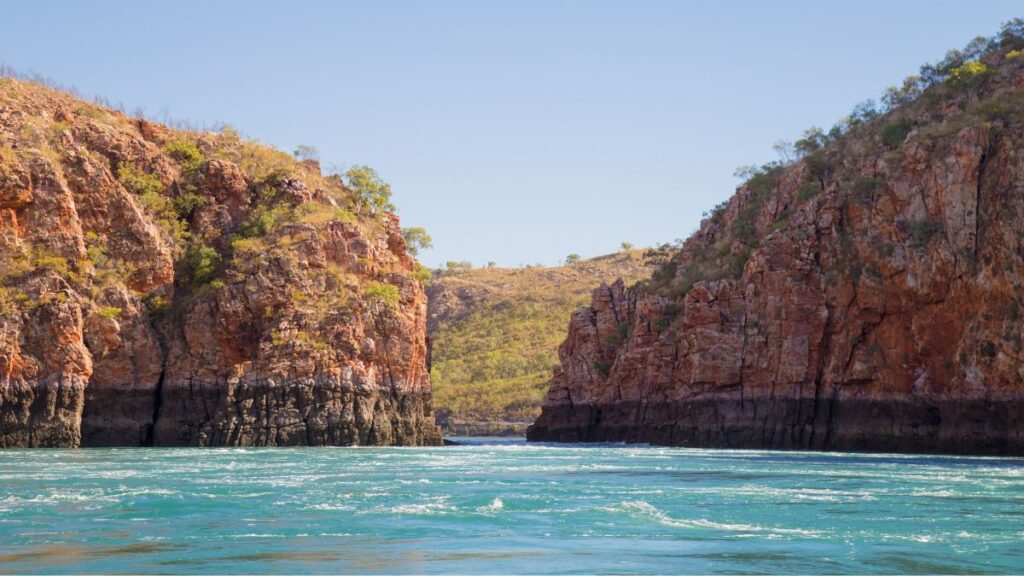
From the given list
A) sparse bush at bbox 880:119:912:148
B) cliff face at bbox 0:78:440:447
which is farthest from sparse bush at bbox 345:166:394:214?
sparse bush at bbox 880:119:912:148

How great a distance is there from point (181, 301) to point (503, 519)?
170ft

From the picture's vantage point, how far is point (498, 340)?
16212 cm

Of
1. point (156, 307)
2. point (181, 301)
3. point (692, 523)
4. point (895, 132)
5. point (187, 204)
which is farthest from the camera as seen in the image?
point (187, 204)

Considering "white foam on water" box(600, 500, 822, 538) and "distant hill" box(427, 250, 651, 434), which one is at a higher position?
"distant hill" box(427, 250, 651, 434)

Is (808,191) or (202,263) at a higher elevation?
(808,191)

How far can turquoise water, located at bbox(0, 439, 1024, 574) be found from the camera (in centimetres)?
1898

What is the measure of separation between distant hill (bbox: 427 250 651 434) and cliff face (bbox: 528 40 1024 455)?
44233mm

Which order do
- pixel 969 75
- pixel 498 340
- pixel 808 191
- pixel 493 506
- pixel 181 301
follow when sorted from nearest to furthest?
pixel 493 506 → pixel 181 301 → pixel 969 75 → pixel 808 191 → pixel 498 340

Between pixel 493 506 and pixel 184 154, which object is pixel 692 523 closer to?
pixel 493 506

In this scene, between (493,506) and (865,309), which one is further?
(865,309)

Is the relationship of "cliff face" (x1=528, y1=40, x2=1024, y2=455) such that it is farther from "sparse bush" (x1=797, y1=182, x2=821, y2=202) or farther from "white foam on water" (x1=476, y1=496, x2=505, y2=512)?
"white foam on water" (x1=476, y1=496, x2=505, y2=512)

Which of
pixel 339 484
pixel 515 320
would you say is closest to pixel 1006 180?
pixel 339 484

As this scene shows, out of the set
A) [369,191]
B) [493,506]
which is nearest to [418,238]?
[369,191]

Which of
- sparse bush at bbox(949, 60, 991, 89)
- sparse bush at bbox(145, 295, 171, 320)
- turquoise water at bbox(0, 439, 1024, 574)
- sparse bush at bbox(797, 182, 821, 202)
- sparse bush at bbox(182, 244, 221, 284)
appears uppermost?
sparse bush at bbox(949, 60, 991, 89)
